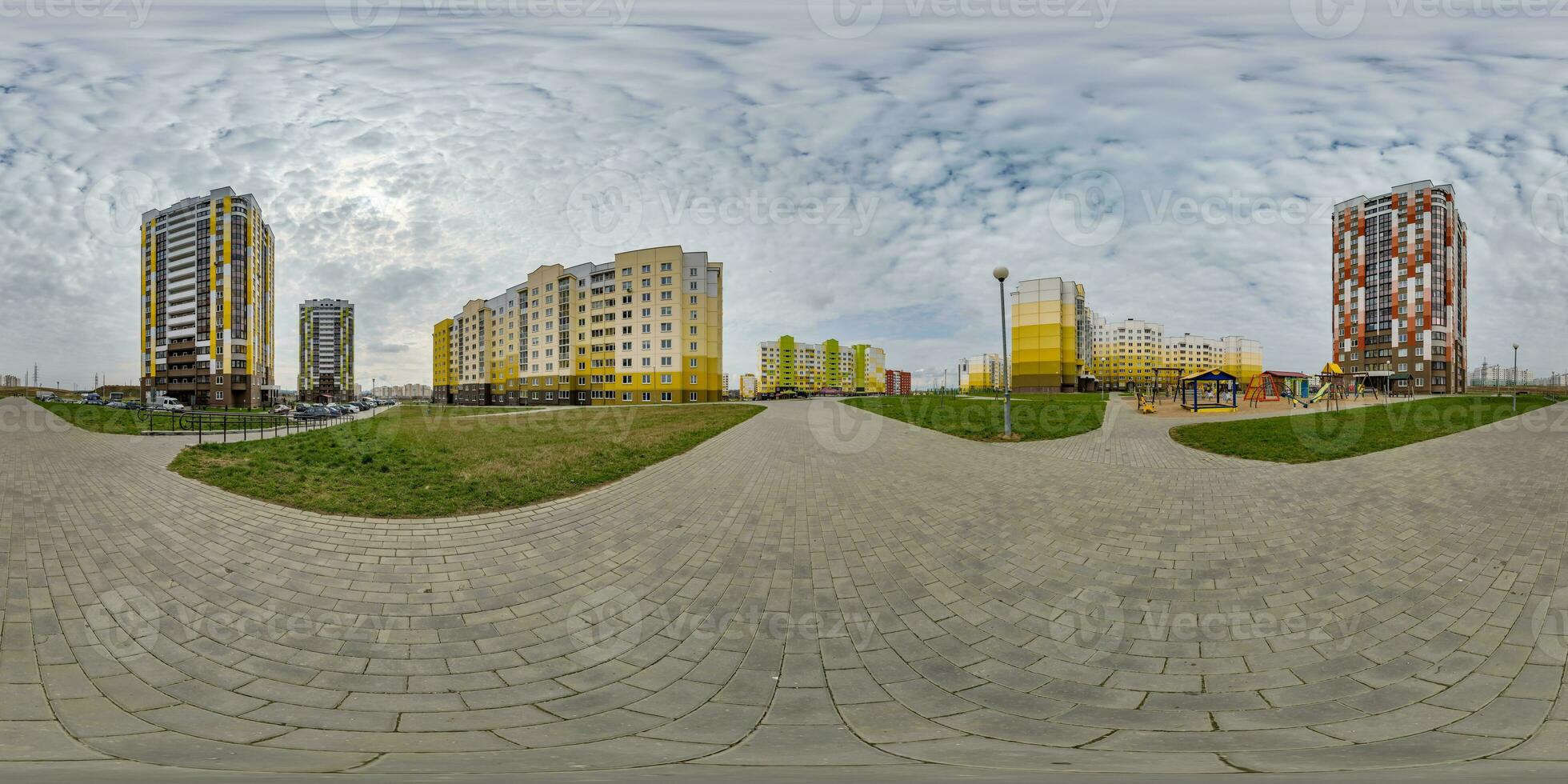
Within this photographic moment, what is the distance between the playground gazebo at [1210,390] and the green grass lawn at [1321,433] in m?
6.57

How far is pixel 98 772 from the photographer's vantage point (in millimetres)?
2820

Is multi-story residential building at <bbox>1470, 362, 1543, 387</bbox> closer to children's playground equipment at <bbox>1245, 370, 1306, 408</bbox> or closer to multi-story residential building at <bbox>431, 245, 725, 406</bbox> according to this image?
children's playground equipment at <bbox>1245, 370, 1306, 408</bbox>

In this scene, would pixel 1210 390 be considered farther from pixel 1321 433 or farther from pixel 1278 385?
pixel 1321 433

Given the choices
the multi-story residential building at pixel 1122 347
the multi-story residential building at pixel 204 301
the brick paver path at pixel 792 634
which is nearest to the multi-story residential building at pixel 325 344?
the multi-story residential building at pixel 204 301

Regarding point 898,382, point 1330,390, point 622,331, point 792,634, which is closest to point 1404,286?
point 1330,390

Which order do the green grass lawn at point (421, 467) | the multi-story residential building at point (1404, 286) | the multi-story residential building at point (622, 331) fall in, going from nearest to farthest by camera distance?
the green grass lawn at point (421, 467)
the multi-story residential building at point (622, 331)
the multi-story residential building at point (1404, 286)

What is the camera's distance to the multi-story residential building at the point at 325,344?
114438 millimetres

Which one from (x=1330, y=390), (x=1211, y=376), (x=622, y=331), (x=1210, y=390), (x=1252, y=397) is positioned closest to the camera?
(x=1211, y=376)

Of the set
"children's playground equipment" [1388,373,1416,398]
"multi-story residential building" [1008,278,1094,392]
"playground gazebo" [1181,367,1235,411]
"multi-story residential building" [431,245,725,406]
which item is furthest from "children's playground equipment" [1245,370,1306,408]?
"multi-story residential building" [431,245,725,406]

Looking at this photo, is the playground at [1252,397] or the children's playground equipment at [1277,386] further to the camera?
the children's playground equipment at [1277,386]

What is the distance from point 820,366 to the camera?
448 feet

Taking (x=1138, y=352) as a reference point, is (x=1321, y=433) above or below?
below

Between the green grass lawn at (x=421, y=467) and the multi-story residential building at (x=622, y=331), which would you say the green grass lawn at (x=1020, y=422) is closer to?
the green grass lawn at (x=421, y=467)

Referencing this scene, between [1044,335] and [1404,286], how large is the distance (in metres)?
36.6
